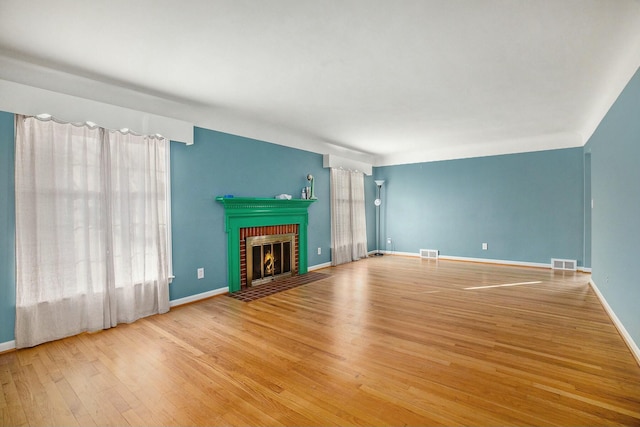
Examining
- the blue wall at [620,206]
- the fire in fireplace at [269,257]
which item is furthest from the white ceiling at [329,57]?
the fire in fireplace at [269,257]

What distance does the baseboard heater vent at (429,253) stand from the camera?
6.95 m

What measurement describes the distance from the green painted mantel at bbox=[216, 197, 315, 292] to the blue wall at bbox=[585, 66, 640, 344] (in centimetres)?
397

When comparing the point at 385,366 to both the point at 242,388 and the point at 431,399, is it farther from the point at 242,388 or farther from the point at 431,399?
the point at 242,388

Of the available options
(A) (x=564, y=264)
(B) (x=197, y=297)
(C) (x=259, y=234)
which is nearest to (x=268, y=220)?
(C) (x=259, y=234)

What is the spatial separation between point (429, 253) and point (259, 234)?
421 cm

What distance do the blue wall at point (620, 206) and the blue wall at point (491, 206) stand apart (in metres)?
1.87

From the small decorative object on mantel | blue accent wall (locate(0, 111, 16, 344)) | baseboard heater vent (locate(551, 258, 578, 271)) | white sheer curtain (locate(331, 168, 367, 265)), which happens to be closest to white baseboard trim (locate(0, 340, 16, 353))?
blue accent wall (locate(0, 111, 16, 344))

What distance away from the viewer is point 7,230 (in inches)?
101

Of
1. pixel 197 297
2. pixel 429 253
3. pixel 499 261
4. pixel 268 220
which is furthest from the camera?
pixel 429 253

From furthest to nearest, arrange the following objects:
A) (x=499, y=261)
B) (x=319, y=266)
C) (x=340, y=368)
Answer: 1. (x=499, y=261)
2. (x=319, y=266)
3. (x=340, y=368)

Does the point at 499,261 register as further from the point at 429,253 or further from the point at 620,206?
the point at 620,206

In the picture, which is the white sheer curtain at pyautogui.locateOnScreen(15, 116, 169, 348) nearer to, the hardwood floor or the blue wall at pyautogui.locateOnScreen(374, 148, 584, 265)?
the hardwood floor

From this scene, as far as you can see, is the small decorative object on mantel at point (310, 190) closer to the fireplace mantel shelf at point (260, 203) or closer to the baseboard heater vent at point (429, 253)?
the fireplace mantel shelf at point (260, 203)

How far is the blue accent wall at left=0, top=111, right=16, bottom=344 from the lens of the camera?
8.35 feet
